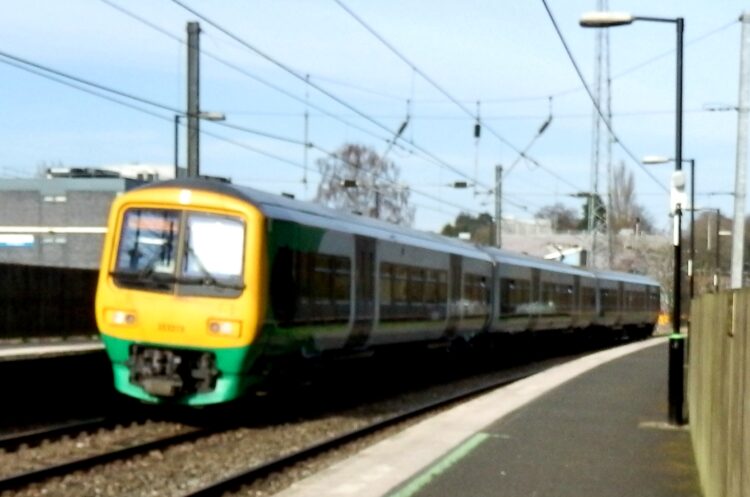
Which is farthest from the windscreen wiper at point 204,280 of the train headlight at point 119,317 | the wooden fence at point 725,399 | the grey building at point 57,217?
the grey building at point 57,217

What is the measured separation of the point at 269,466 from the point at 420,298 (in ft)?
36.5

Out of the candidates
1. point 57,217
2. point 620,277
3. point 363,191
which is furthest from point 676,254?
point 363,191

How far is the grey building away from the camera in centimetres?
4238

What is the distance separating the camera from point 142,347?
610 inches

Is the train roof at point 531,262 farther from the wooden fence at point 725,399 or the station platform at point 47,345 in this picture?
the wooden fence at point 725,399

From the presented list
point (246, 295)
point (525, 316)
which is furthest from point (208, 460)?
point (525, 316)

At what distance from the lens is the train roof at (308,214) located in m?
15.8

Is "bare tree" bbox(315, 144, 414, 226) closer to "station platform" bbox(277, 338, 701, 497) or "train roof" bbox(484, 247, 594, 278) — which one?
"train roof" bbox(484, 247, 594, 278)

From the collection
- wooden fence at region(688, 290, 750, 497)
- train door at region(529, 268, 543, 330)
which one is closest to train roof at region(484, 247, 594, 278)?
train door at region(529, 268, 543, 330)

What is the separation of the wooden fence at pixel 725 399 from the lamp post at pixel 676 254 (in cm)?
390

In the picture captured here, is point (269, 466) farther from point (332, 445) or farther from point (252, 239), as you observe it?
point (252, 239)

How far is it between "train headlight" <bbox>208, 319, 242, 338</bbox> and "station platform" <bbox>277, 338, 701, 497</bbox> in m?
2.22

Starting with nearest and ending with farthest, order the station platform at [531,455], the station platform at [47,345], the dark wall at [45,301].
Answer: the station platform at [531,455]
the station platform at [47,345]
the dark wall at [45,301]

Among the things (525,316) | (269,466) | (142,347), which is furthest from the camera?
(525,316)
